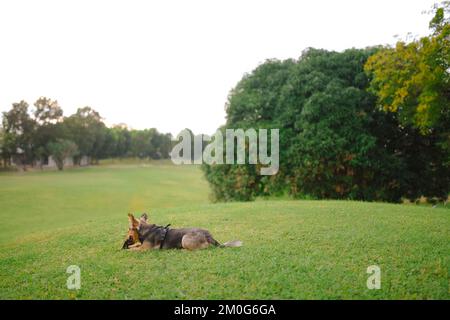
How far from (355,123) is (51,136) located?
2440 inches

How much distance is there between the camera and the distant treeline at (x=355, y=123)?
58.4 ft

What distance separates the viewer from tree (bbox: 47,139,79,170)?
6531 centimetres

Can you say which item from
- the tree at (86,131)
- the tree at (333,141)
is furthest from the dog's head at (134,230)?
the tree at (86,131)

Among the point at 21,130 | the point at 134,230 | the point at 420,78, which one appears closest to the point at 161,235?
the point at 134,230

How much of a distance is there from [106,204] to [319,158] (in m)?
16.2

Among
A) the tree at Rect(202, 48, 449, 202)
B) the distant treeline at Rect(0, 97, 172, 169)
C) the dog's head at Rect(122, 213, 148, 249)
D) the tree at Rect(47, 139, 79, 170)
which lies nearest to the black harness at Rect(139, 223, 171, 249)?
the dog's head at Rect(122, 213, 148, 249)

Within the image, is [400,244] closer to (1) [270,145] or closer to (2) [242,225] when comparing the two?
(2) [242,225]

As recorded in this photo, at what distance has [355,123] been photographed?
19797 millimetres

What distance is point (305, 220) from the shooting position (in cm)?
1184

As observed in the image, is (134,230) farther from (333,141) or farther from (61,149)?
(61,149)

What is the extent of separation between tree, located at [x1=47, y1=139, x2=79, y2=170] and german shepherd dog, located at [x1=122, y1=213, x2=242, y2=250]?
2494 inches

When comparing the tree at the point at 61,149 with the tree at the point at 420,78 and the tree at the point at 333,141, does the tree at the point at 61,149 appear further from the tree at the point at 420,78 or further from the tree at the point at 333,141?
the tree at the point at 420,78
